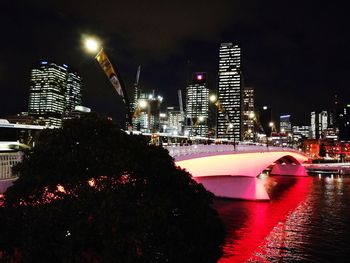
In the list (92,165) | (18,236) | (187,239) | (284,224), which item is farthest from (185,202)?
(284,224)

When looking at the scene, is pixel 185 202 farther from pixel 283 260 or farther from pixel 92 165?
pixel 283 260

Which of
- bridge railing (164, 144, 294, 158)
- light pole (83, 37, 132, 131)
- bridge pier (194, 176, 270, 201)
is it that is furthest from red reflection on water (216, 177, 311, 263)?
light pole (83, 37, 132, 131)

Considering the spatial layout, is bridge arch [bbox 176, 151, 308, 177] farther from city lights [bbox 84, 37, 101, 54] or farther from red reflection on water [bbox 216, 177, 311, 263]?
city lights [bbox 84, 37, 101, 54]

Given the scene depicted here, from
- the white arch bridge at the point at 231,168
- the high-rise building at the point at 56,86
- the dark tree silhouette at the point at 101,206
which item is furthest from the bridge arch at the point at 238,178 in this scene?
the dark tree silhouette at the point at 101,206

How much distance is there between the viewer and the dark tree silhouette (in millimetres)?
9180

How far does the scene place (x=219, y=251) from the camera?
10.9 m

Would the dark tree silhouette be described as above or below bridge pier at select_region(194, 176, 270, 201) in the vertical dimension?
above

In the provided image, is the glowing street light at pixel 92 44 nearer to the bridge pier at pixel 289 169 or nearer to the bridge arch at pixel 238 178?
the bridge arch at pixel 238 178

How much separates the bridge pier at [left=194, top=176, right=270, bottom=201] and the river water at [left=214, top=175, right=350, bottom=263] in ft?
3.75

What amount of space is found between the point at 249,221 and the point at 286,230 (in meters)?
4.40

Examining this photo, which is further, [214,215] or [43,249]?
[214,215]

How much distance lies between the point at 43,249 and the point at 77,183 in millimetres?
1700

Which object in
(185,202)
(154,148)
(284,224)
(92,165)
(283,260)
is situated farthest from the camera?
(284,224)

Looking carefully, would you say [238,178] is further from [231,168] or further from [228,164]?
[228,164]
